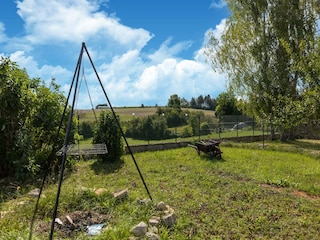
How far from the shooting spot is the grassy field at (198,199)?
12.6 ft

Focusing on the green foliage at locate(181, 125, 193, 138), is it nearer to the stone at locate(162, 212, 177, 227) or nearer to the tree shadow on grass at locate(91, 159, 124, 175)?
the tree shadow on grass at locate(91, 159, 124, 175)

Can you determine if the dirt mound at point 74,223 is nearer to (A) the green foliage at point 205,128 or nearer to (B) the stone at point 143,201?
(B) the stone at point 143,201

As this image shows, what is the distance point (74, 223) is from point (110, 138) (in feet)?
16.7

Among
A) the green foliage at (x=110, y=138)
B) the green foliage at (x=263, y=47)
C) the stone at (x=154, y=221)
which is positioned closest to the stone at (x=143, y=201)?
the stone at (x=154, y=221)

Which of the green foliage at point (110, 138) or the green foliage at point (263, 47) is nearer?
the green foliage at point (110, 138)

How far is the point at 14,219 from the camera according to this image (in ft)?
12.8

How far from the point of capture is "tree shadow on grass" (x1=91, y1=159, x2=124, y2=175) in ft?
25.3

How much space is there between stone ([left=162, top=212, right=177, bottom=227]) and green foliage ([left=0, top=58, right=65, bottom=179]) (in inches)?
157

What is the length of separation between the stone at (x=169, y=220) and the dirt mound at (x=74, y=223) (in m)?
A: 0.84

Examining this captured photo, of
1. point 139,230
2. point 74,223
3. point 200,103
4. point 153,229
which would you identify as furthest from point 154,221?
point 200,103

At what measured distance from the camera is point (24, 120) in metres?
7.29

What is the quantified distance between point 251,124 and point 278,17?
6392 millimetres

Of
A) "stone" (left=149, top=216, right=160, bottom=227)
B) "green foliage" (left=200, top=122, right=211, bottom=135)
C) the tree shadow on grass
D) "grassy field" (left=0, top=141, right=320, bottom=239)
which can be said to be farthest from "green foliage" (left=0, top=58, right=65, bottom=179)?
"green foliage" (left=200, top=122, right=211, bottom=135)

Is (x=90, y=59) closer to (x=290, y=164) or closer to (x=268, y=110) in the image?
(x=290, y=164)
